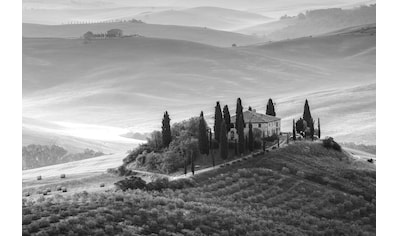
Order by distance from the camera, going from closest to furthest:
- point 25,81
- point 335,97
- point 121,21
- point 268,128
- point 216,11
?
point 268,128 → point 335,97 → point 25,81 → point 121,21 → point 216,11

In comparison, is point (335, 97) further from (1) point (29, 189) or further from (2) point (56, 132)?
(1) point (29, 189)

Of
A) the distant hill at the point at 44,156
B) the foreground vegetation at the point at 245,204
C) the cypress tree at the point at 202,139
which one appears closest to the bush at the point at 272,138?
the foreground vegetation at the point at 245,204

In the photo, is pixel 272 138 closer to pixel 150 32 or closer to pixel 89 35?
pixel 89 35

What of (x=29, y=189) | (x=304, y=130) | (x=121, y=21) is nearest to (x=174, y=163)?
(x=29, y=189)

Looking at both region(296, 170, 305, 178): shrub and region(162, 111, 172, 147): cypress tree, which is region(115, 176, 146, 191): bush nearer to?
region(162, 111, 172, 147): cypress tree

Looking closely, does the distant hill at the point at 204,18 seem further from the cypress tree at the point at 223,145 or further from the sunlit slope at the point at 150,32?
the cypress tree at the point at 223,145

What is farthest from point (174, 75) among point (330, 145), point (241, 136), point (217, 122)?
point (241, 136)

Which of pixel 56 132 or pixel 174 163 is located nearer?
pixel 174 163
